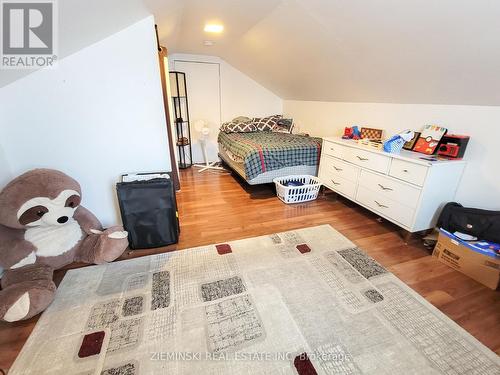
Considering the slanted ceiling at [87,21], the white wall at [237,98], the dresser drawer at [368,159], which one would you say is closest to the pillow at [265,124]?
the white wall at [237,98]

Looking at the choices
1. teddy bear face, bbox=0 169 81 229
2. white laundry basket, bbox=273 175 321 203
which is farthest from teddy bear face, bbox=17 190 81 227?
white laundry basket, bbox=273 175 321 203

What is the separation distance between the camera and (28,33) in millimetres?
1193

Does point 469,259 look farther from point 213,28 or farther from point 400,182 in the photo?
point 213,28

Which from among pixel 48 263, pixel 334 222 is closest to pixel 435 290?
pixel 334 222

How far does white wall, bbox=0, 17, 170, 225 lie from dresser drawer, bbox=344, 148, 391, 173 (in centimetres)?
194

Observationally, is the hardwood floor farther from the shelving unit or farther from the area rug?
the shelving unit

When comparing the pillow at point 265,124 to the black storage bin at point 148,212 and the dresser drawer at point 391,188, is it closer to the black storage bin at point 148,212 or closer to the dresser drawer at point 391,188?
the dresser drawer at point 391,188

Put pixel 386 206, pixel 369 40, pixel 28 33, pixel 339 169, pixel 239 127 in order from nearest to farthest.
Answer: pixel 28 33
pixel 369 40
pixel 386 206
pixel 339 169
pixel 239 127

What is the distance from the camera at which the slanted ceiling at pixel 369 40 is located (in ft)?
4.71

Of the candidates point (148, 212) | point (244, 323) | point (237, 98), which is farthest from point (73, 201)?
point (237, 98)

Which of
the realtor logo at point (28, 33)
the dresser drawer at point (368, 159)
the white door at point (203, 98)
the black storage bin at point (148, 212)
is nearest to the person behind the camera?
the realtor logo at point (28, 33)

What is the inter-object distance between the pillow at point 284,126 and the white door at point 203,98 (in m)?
1.16

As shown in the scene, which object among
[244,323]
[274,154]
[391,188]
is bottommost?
[244,323]

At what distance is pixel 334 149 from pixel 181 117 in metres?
2.78
